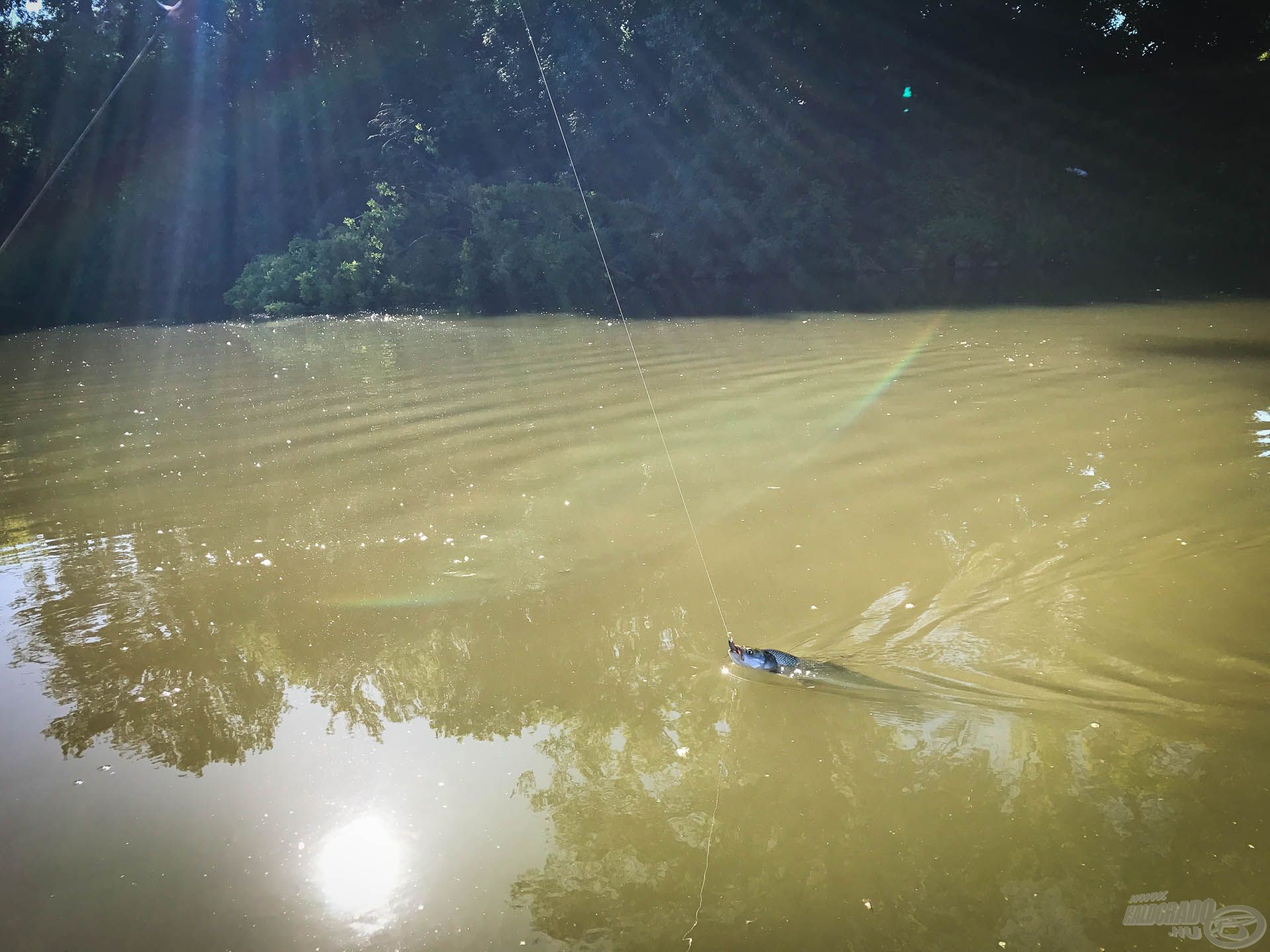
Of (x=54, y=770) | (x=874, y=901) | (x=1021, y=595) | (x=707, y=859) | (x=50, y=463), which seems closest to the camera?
(x=874, y=901)

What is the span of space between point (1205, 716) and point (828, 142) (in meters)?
20.5

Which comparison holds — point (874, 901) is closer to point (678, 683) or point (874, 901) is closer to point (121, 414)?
point (678, 683)

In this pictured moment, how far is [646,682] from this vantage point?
3.48 m

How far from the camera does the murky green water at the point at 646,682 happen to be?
2471 millimetres

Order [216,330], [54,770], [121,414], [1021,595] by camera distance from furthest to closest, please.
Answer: [216,330] < [121,414] < [1021,595] < [54,770]

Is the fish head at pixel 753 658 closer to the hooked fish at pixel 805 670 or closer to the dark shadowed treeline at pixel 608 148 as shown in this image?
the hooked fish at pixel 805 670

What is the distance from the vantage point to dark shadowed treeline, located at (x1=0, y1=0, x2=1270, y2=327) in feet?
63.1

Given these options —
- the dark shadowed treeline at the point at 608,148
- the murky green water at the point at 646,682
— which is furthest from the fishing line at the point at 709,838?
the dark shadowed treeline at the point at 608,148

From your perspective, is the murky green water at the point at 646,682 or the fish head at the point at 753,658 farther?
the fish head at the point at 753,658

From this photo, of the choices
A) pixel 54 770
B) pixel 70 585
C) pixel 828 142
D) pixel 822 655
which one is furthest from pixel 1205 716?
pixel 828 142

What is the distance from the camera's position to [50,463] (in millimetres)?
6992

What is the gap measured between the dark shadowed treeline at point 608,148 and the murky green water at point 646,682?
38.2 ft

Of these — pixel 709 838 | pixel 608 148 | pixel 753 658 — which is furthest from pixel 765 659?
pixel 608 148

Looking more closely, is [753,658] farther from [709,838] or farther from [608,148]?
[608,148]
